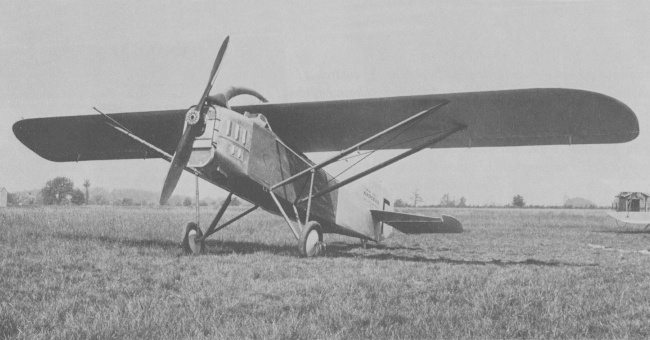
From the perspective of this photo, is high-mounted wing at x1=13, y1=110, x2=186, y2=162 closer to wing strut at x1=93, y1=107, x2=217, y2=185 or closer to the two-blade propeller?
wing strut at x1=93, y1=107, x2=217, y2=185

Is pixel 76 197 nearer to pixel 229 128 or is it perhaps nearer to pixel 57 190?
pixel 57 190

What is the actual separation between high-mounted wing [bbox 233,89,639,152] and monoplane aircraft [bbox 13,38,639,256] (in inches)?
0.8

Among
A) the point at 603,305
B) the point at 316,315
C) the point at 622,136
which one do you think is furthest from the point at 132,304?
the point at 622,136

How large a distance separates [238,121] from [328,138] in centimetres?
283

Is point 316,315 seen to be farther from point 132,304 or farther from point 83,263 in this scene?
point 83,263

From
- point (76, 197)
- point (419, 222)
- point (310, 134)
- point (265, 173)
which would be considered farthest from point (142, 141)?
point (76, 197)

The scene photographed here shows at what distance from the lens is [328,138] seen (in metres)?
9.97

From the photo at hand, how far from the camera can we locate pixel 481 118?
834 cm

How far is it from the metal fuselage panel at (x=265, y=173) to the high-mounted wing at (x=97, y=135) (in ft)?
6.41

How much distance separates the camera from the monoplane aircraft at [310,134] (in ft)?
23.9

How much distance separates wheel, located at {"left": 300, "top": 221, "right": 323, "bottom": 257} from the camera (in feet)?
25.9

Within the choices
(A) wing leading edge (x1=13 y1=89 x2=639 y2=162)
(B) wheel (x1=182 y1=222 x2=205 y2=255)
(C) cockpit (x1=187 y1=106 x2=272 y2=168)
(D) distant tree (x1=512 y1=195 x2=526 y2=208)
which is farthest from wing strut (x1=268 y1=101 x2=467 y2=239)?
(D) distant tree (x1=512 y1=195 x2=526 y2=208)

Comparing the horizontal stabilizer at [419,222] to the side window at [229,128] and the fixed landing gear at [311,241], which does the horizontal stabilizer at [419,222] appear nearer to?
the fixed landing gear at [311,241]

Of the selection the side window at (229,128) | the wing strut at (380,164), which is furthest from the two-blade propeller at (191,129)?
the wing strut at (380,164)
